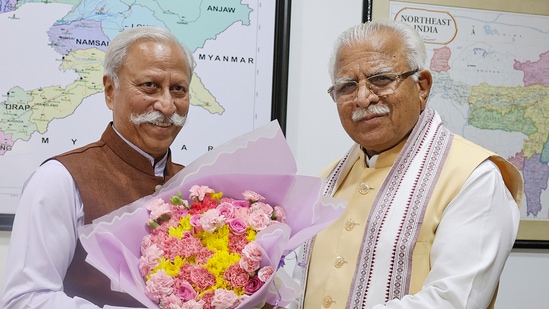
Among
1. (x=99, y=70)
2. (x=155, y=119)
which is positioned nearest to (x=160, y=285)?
(x=155, y=119)

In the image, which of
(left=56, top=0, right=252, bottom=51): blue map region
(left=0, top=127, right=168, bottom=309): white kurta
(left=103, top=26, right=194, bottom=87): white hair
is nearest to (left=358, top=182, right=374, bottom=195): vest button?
(left=103, top=26, right=194, bottom=87): white hair

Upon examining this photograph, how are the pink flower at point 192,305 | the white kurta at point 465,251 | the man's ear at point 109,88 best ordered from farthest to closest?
the man's ear at point 109,88
the white kurta at point 465,251
the pink flower at point 192,305

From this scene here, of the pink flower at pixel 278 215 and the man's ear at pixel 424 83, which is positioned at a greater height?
the man's ear at pixel 424 83

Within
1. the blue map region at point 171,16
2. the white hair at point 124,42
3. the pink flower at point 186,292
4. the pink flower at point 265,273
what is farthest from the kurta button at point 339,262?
the blue map region at point 171,16

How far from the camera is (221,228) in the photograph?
133 centimetres

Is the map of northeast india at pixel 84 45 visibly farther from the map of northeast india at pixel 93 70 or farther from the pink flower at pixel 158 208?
the pink flower at pixel 158 208

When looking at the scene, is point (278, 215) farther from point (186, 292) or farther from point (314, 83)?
point (314, 83)

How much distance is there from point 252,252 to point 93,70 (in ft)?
4.20

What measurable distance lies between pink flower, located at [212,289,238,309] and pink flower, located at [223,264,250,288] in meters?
0.02

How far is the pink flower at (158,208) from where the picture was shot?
136 centimetres

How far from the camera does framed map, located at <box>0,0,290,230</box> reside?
2.22 metres

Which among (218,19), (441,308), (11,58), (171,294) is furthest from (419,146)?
(11,58)

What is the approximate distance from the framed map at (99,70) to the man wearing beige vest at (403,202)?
0.63 meters

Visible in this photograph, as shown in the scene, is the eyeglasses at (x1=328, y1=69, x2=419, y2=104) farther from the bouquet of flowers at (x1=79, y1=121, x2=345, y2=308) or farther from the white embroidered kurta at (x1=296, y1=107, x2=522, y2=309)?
the bouquet of flowers at (x1=79, y1=121, x2=345, y2=308)
